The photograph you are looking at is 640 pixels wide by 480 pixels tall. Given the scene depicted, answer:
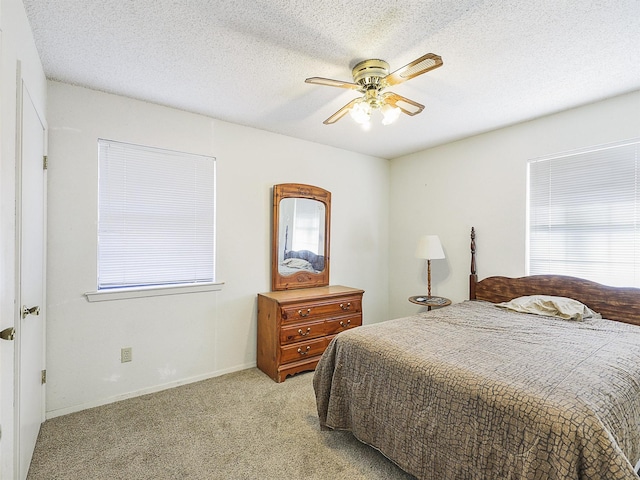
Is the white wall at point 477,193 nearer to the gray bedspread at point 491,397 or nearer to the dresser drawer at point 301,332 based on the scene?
the gray bedspread at point 491,397

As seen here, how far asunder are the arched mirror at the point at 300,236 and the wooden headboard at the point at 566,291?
5.56 ft

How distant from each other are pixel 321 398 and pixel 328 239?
2037 mm

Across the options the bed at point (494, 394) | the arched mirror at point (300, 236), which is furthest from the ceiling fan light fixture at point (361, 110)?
the arched mirror at point (300, 236)

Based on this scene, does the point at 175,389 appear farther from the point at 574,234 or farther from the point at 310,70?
the point at 574,234

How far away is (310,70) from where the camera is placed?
2172 mm

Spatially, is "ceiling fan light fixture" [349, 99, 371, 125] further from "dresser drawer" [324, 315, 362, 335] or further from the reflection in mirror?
"dresser drawer" [324, 315, 362, 335]

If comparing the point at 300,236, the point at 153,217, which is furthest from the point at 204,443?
the point at 300,236

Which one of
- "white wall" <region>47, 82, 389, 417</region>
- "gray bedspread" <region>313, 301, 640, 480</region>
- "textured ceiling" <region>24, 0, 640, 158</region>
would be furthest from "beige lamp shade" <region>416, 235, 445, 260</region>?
"textured ceiling" <region>24, 0, 640, 158</region>

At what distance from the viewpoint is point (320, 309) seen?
3.22m

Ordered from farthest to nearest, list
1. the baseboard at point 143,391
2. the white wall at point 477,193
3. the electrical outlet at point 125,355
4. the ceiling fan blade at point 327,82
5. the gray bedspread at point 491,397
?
1. the white wall at point 477,193
2. the electrical outlet at point 125,355
3. the baseboard at point 143,391
4. the ceiling fan blade at point 327,82
5. the gray bedspread at point 491,397

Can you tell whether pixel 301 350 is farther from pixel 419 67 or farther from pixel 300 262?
pixel 419 67

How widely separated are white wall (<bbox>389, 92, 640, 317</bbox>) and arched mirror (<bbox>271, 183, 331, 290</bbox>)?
1187 mm

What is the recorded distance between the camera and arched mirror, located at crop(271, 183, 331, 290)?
136 inches

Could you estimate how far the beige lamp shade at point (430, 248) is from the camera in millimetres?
3514
